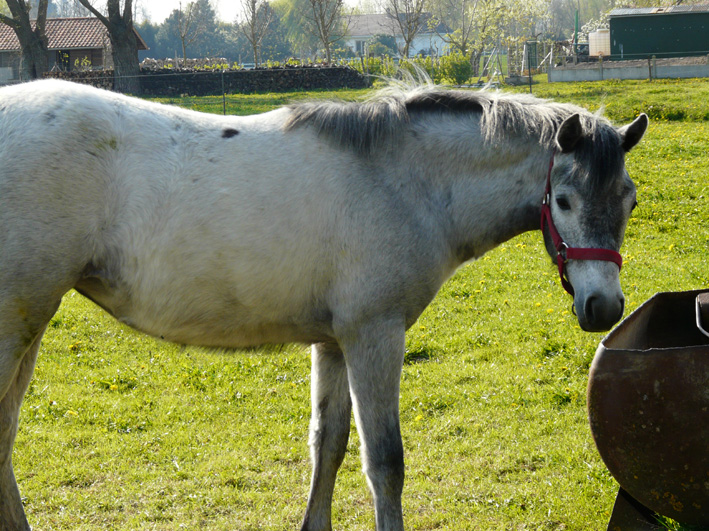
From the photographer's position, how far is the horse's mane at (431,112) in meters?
3.14

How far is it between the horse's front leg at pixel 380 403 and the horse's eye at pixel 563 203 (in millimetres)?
865

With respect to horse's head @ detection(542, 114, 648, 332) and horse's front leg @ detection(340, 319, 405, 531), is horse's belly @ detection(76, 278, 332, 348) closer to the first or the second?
Answer: horse's front leg @ detection(340, 319, 405, 531)

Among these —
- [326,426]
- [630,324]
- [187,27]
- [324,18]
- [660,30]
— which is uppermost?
[187,27]

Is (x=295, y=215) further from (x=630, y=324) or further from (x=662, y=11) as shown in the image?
(x=662, y=11)

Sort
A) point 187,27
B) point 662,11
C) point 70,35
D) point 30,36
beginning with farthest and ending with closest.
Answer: point 187,27 < point 70,35 < point 662,11 < point 30,36

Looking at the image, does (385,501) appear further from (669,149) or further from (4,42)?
(4,42)

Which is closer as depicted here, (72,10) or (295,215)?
(295,215)

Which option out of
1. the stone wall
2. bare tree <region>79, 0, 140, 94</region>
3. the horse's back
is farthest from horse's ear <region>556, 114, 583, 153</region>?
bare tree <region>79, 0, 140, 94</region>

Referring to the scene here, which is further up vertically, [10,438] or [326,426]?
[10,438]

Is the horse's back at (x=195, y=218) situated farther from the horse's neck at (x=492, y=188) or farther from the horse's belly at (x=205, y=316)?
the horse's neck at (x=492, y=188)

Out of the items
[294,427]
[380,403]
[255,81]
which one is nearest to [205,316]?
[380,403]

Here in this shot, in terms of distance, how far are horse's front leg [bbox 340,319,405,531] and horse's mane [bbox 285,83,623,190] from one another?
2.85 feet

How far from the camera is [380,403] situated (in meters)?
3.06

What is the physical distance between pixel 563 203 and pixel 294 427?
2.70 m
